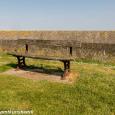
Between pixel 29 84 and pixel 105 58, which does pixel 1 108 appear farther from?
pixel 105 58

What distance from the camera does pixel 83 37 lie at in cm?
1047

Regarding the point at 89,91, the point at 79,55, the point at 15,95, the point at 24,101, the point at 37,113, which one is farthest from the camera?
the point at 79,55

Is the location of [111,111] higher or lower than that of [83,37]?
lower

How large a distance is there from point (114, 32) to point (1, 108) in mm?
9230

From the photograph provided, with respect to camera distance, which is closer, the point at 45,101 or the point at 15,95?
the point at 45,101

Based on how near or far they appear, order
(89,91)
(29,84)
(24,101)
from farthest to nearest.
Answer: (29,84)
(89,91)
(24,101)

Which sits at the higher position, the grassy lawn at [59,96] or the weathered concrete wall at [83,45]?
the weathered concrete wall at [83,45]

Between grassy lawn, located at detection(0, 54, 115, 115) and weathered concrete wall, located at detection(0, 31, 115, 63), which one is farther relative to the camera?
weathered concrete wall, located at detection(0, 31, 115, 63)

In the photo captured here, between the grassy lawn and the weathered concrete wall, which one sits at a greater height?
the weathered concrete wall

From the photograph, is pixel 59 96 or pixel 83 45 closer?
pixel 59 96

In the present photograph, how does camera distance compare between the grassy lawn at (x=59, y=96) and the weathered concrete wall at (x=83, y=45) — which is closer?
the grassy lawn at (x=59, y=96)

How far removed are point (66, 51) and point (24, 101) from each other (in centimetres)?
743

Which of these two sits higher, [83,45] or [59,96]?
[83,45]

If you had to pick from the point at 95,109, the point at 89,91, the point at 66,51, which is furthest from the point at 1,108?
the point at 66,51
